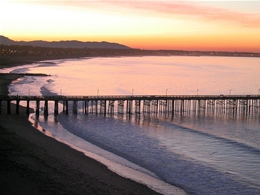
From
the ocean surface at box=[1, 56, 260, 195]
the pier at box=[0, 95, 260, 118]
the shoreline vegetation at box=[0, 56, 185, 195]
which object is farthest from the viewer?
the pier at box=[0, 95, 260, 118]

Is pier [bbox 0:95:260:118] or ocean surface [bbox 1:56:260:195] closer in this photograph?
ocean surface [bbox 1:56:260:195]

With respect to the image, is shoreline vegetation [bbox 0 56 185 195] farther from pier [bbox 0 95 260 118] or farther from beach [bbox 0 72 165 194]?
pier [bbox 0 95 260 118]

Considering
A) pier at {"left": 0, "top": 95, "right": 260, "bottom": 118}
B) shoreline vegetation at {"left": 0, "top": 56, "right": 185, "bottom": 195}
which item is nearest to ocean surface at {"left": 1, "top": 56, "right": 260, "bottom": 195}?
shoreline vegetation at {"left": 0, "top": 56, "right": 185, "bottom": 195}

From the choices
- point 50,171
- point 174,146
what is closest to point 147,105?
point 174,146

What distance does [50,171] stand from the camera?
21.5 m

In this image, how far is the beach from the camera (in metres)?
18.9

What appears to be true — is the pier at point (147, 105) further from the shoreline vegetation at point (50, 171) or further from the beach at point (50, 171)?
the shoreline vegetation at point (50, 171)

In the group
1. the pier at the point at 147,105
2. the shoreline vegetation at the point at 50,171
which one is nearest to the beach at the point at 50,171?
the shoreline vegetation at the point at 50,171

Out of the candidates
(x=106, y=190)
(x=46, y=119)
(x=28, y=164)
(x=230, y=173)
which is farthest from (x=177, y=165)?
(x=46, y=119)

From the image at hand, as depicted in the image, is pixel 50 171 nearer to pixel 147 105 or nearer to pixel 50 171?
pixel 50 171

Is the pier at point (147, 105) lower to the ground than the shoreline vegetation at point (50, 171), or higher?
higher

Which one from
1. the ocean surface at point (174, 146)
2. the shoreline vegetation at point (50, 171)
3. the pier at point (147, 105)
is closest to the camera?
the shoreline vegetation at point (50, 171)

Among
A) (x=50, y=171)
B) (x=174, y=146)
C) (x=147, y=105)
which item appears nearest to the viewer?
(x=50, y=171)

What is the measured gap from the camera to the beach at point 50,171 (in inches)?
744
